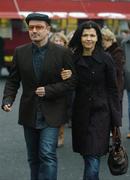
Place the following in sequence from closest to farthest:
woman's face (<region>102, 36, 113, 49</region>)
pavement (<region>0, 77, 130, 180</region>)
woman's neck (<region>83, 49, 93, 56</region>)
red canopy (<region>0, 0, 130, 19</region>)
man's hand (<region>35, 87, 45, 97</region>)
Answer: man's hand (<region>35, 87, 45, 97</region>) → woman's neck (<region>83, 49, 93, 56</region>) → pavement (<region>0, 77, 130, 180</region>) → woman's face (<region>102, 36, 113, 49</region>) → red canopy (<region>0, 0, 130, 19</region>)

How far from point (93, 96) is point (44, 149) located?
25.2 inches

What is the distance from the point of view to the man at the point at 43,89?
5.35 metres

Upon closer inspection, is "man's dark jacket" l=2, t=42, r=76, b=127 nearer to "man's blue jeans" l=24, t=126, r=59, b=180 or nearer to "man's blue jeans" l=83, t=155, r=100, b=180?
"man's blue jeans" l=24, t=126, r=59, b=180

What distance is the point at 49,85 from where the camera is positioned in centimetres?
535

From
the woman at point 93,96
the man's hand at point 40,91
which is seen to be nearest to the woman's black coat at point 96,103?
the woman at point 93,96

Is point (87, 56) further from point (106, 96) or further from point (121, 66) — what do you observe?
point (121, 66)

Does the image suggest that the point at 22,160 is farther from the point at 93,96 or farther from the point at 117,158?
the point at 93,96

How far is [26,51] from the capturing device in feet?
18.1

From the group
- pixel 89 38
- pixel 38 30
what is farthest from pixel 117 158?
pixel 38 30

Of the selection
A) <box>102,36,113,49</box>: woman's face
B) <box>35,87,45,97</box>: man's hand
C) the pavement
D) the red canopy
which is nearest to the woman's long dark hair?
<box>35,87,45,97</box>: man's hand

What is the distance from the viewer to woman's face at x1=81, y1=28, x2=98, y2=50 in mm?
5422

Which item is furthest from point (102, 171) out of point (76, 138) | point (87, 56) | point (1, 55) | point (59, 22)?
point (59, 22)

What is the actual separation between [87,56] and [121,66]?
118 inches

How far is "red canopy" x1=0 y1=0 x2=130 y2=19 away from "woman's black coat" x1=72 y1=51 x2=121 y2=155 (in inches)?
612
